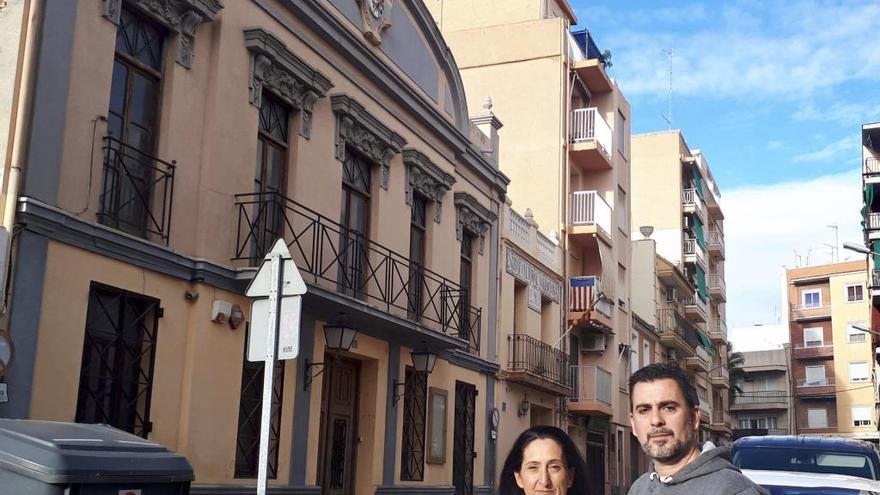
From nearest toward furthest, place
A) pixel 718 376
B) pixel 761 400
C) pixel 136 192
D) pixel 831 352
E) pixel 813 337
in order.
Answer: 1. pixel 136 192
2. pixel 718 376
3. pixel 831 352
4. pixel 813 337
5. pixel 761 400

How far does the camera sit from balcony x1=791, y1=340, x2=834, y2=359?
252ft

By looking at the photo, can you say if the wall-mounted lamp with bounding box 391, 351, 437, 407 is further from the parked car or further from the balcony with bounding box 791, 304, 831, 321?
the balcony with bounding box 791, 304, 831, 321

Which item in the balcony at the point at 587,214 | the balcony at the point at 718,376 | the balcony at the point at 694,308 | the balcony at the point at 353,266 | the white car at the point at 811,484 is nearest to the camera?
the white car at the point at 811,484

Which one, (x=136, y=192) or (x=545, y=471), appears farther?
(x=136, y=192)

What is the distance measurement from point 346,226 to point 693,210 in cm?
3639

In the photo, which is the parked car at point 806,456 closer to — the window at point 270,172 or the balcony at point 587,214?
the window at point 270,172

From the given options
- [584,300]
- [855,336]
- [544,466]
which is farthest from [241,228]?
[855,336]

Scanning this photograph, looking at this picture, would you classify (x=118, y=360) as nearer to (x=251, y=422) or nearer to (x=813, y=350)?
(x=251, y=422)

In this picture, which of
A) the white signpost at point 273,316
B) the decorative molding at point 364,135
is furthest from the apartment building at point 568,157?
the white signpost at point 273,316

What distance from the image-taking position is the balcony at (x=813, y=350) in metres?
76.8

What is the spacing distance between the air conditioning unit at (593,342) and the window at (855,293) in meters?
49.1

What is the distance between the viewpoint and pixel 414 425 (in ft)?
61.1

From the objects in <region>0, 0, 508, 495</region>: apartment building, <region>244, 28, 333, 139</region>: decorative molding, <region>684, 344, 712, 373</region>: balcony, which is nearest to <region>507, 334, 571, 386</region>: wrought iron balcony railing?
<region>0, 0, 508, 495</region>: apartment building

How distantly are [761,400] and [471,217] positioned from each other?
64304 mm
